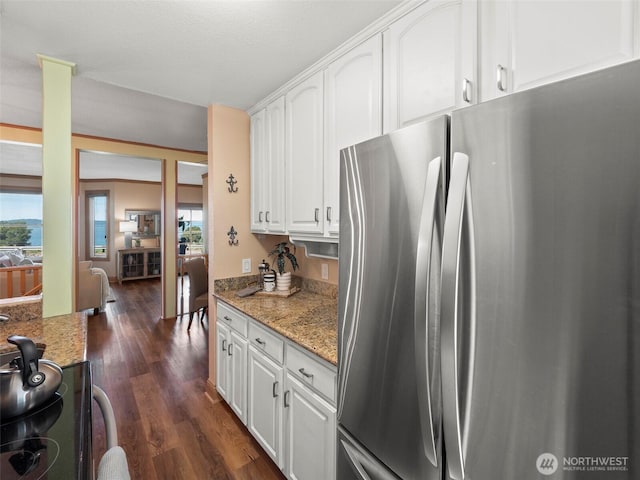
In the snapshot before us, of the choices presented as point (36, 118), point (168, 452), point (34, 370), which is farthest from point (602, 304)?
point (36, 118)

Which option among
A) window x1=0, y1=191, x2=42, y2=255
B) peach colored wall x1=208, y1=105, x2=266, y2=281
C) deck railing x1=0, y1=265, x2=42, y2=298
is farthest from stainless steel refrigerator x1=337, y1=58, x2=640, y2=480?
window x1=0, y1=191, x2=42, y2=255

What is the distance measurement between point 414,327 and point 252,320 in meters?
1.33

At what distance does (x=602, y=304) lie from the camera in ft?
1.77

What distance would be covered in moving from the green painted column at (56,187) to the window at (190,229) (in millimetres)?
7137

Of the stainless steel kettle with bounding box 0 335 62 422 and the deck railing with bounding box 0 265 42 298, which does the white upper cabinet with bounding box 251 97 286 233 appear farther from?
the deck railing with bounding box 0 265 42 298

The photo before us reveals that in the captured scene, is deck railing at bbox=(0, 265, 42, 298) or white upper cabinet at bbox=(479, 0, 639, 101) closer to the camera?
white upper cabinet at bbox=(479, 0, 639, 101)

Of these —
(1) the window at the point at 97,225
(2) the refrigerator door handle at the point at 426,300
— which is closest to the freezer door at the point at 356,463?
(2) the refrigerator door handle at the point at 426,300

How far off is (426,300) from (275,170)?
5.76ft

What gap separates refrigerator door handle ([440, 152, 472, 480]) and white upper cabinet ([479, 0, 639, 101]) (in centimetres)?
53

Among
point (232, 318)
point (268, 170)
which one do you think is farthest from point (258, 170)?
point (232, 318)

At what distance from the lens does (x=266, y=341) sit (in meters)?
1.80

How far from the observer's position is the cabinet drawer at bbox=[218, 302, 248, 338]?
205cm

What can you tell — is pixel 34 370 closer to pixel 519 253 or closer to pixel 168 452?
pixel 519 253

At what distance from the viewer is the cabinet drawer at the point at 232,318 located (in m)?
2.05
